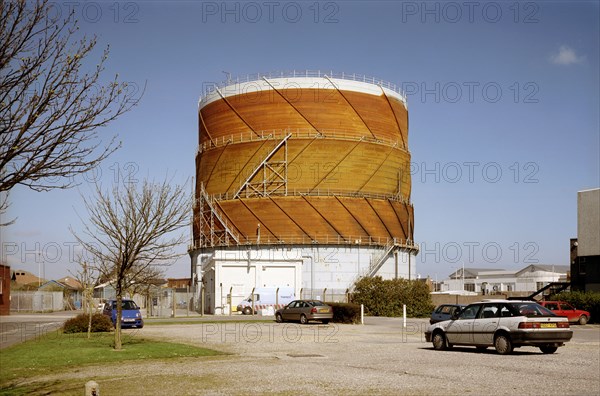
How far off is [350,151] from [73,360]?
49309 mm

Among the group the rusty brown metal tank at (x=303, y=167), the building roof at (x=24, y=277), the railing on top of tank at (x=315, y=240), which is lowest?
the building roof at (x=24, y=277)

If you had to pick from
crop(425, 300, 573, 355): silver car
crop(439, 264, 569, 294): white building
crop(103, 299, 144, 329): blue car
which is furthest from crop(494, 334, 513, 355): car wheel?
crop(439, 264, 569, 294): white building

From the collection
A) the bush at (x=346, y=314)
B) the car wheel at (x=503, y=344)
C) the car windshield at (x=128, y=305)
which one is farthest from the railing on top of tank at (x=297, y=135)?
the car wheel at (x=503, y=344)

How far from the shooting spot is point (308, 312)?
36781 mm

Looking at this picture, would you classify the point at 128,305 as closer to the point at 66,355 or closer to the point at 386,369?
the point at 66,355

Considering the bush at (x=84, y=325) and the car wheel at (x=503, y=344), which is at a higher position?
the car wheel at (x=503, y=344)

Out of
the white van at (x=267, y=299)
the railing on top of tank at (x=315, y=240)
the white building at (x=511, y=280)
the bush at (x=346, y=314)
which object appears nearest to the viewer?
the bush at (x=346, y=314)

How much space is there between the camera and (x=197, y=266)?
68312mm

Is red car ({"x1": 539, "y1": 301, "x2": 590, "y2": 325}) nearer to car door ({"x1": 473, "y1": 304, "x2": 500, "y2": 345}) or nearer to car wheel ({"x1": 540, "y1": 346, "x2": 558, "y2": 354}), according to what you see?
car wheel ({"x1": 540, "y1": 346, "x2": 558, "y2": 354})

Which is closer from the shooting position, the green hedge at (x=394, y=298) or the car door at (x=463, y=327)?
the car door at (x=463, y=327)

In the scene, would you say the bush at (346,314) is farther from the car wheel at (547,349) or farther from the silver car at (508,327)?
the car wheel at (547,349)

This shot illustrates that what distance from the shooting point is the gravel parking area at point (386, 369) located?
12.6 meters

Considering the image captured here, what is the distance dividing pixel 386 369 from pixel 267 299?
4018cm

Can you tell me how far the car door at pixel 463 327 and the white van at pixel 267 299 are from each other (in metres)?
33.6
